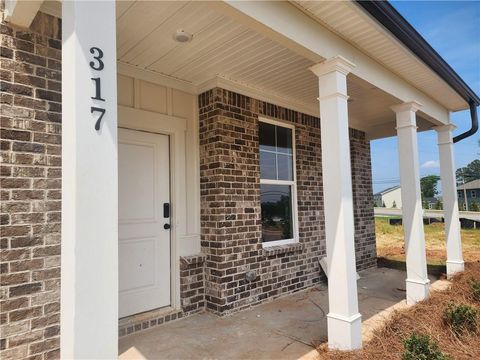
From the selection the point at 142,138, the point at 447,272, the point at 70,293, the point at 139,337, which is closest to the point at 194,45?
the point at 142,138

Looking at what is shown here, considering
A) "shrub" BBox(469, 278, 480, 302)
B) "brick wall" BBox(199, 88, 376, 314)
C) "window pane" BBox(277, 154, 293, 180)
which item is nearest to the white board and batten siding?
"brick wall" BBox(199, 88, 376, 314)

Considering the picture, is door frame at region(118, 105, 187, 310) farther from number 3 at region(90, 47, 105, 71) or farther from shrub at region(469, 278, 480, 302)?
shrub at region(469, 278, 480, 302)

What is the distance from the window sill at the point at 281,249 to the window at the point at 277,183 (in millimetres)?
82

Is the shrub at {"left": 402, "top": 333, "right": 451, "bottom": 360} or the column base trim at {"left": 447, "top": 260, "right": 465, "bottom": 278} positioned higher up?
the shrub at {"left": 402, "top": 333, "right": 451, "bottom": 360}

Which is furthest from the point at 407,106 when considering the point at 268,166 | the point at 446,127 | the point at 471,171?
the point at 471,171

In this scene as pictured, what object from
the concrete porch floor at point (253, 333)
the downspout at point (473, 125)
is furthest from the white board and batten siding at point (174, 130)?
the downspout at point (473, 125)

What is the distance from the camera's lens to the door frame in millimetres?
3793

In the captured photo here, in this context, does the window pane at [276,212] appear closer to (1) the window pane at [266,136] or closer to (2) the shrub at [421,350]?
(1) the window pane at [266,136]

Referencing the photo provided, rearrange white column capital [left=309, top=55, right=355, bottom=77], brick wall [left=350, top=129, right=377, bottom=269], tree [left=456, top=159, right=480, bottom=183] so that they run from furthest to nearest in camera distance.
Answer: tree [left=456, top=159, right=480, bottom=183], brick wall [left=350, top=129, right=377, bottom=269], white column capital [left=309, top=55, right=355, bottom=77]

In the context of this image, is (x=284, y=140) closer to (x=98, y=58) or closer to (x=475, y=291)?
(x=475, y=291)

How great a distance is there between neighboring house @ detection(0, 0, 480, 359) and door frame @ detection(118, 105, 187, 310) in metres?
0.02

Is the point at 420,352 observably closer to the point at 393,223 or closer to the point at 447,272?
the point at 447,272

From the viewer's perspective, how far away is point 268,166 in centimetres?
484

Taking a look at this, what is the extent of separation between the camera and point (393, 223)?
18891 millimetres
